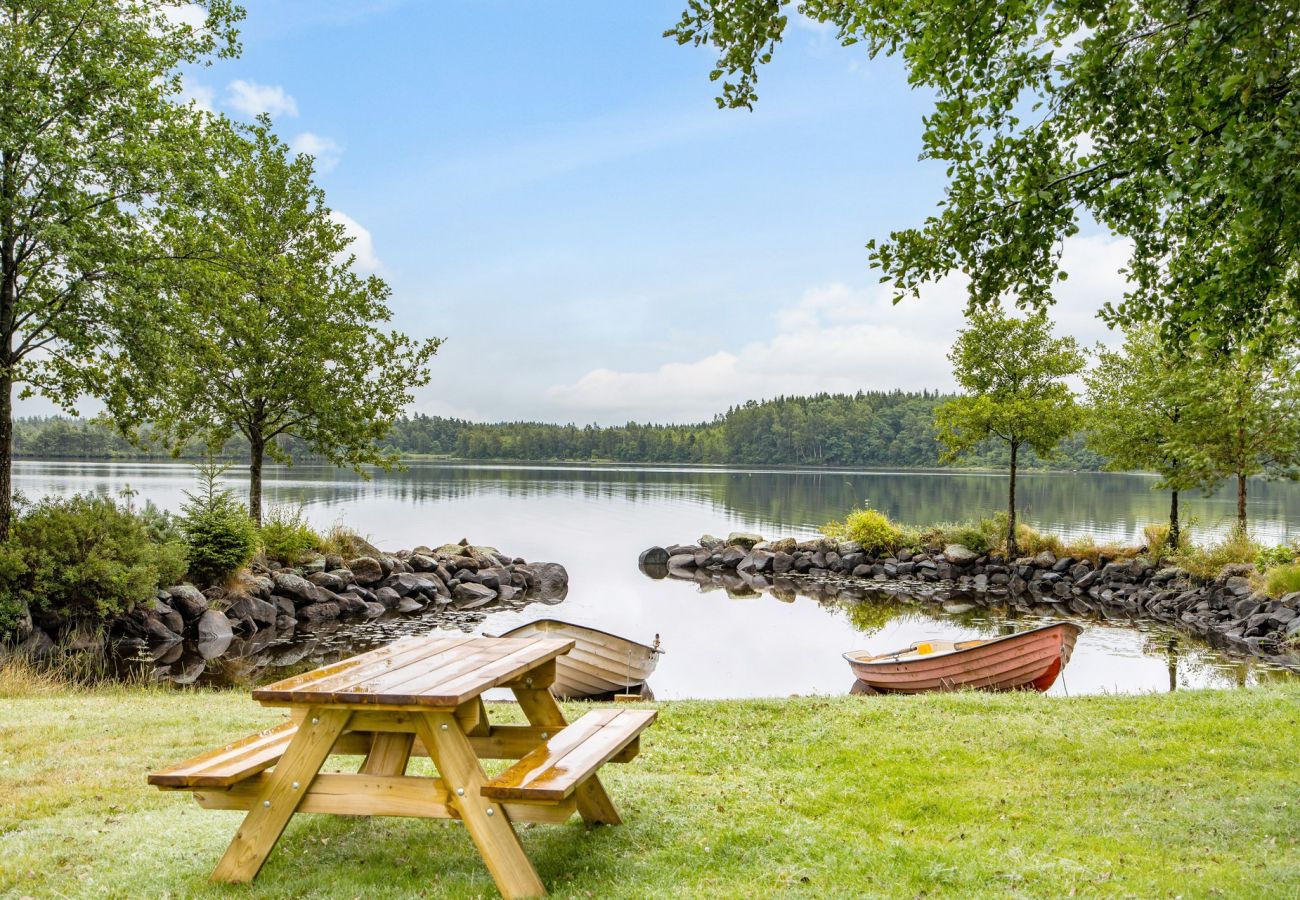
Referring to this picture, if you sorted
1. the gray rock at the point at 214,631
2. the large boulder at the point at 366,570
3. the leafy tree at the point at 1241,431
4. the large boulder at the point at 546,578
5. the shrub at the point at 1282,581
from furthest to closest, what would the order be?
the large boulder at the point at 546,578 < the large boulder at the point at 366,570 < the leafy tree at the point at 1241,431 < the shrub at the point at 1282,581 < the gray rock at the point at 214,631

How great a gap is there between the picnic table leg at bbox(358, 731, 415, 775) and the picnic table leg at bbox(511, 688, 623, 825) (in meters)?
0.78

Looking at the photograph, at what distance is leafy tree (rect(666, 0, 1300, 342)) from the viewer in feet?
14.5

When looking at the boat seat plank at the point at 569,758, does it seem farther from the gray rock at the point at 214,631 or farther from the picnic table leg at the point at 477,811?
the gray rock at the point at 214,631

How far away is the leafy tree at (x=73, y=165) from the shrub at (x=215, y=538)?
406 centimetres

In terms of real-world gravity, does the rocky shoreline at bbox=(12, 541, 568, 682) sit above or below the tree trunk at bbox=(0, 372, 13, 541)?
below

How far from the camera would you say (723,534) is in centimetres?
3703

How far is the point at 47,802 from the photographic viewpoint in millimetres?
5230

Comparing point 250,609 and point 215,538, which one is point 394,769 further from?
point 215,538

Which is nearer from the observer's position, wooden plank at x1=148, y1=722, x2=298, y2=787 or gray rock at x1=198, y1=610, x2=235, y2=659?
wooden plank at x1=148, y1=722, x2=298, y2=787

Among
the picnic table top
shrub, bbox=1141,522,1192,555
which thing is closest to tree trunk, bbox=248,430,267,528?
the picnic table top

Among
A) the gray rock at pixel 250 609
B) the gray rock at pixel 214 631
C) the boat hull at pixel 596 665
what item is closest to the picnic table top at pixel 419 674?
the boat hull at pixel 596 665

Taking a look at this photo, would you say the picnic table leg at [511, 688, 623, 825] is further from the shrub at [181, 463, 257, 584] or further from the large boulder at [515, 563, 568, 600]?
the large boulder at [515, 563, 568, 600]

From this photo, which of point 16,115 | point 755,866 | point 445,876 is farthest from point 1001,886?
point 16,115

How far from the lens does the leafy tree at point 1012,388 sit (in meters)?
25.5
